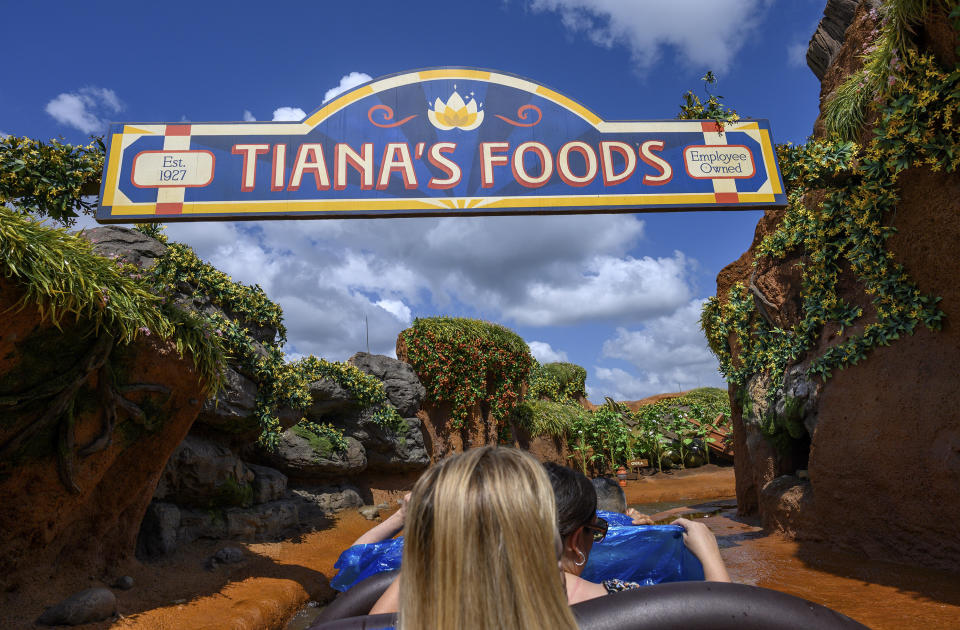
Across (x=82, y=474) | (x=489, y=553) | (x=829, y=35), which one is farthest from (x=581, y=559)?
(x=829, y=35)

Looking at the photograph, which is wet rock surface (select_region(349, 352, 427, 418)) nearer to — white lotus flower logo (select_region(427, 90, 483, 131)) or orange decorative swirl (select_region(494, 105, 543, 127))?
white lotus flower logo (select_region(427, 90, 483, 131))

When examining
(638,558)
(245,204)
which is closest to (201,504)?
(245,204)

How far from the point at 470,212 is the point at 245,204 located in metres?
1.92

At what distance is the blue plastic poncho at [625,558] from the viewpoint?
9.21 feet

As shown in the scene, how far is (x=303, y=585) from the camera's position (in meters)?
5.77

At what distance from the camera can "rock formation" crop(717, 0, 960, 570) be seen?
14.3 feet

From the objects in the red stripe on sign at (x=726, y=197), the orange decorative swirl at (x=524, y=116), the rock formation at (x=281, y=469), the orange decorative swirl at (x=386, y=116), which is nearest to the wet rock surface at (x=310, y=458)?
the rock formation at (x=281, y=469)

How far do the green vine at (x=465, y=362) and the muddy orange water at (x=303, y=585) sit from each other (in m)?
5.68

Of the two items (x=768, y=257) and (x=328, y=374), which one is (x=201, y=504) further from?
(x=768, y=257)

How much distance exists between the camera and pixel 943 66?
414 cm

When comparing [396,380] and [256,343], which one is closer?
[256,343]

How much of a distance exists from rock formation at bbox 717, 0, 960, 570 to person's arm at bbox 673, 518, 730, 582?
409cm

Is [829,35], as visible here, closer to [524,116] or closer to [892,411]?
[524,116]

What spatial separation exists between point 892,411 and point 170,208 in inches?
259
